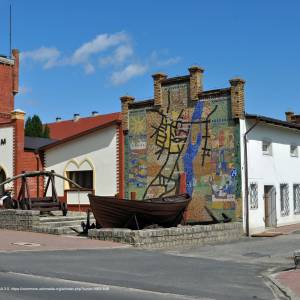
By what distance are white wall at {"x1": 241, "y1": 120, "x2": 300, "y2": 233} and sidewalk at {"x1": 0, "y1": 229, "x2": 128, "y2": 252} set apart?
8.38 m

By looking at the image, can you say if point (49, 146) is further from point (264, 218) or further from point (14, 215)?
point (264, 218)

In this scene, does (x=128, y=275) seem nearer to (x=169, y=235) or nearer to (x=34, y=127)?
(x=169, y=235)

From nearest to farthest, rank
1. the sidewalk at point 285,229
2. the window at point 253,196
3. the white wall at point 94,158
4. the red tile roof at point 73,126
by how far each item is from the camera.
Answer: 1. the window at point 253,196
2. the sidewalk at point 285,229
3. the white wall at point 94,158
4. the red tile roof at point 73,126

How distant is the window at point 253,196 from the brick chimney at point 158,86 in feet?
19.5

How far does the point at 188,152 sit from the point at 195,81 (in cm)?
326

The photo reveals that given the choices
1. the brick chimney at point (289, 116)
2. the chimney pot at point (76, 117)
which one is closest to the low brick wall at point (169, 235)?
the brick chimney at point (289, 116)

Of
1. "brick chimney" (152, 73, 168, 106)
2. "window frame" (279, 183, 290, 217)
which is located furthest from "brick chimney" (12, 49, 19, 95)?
"window frame" (279, 183, 290, 217)

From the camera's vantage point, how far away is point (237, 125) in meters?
23.8

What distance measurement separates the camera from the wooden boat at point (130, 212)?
20453mm

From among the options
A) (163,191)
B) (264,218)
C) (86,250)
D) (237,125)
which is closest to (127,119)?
(163,191)

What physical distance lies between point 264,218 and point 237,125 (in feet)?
15.9

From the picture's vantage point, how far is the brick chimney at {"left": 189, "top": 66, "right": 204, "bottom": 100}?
2495 centimetres

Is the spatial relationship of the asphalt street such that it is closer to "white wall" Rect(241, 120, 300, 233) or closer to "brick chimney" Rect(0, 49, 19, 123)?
"white wall" Rect(241, 120, 300, 233)

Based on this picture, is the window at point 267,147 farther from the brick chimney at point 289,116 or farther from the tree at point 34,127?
the tree at point 34,127
